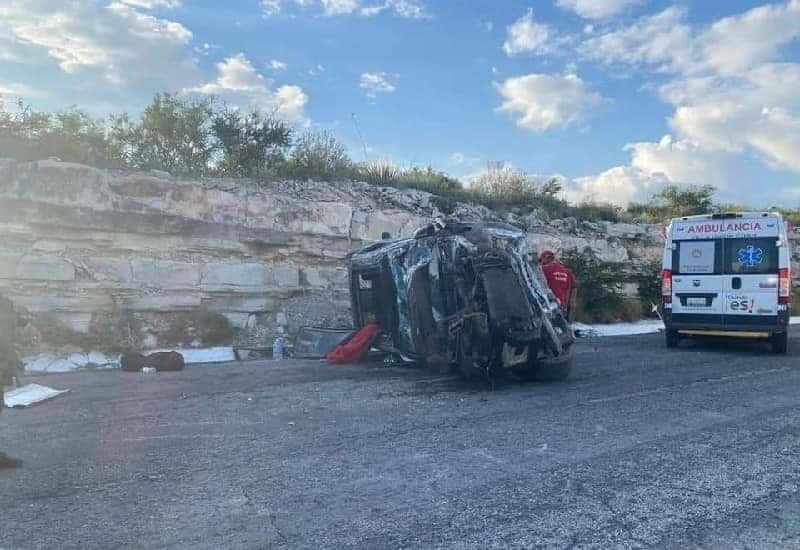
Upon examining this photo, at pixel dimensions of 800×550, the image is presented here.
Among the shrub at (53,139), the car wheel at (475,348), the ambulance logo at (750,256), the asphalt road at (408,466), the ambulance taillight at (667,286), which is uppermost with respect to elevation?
the shrub at (53,139)

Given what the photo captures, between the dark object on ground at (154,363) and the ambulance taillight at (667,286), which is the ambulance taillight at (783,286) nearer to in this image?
the ambulance taillight at (667,286)

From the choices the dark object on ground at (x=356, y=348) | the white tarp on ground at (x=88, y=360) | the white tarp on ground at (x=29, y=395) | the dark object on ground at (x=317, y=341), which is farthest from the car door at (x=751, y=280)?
the white tarp on ground at (x=29, y=395)

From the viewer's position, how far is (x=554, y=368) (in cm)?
845

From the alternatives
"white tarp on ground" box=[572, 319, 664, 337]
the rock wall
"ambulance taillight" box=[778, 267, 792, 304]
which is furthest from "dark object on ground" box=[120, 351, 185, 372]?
"ambulance taillight" box=[778, 267, 792, 304]

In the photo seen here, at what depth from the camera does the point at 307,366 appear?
34.0 ft

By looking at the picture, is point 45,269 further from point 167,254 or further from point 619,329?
point 619,329

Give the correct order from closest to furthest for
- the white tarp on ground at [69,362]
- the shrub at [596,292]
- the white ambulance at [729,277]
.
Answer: the white tarp on ground at [69,362]
the white ambulance at [729,277]
the shrub at [596,292]

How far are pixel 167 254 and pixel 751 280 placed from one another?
11285 mm

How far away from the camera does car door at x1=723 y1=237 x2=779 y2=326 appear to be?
11.0 metres

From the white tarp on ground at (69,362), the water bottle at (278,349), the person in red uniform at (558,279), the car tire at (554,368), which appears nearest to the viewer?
the car tire at (554,368)

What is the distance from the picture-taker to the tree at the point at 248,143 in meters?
16.7

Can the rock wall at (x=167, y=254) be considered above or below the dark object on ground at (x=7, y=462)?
above

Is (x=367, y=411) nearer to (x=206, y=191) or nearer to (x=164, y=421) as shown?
(x=164, y=421)

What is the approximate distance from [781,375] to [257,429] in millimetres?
7447
